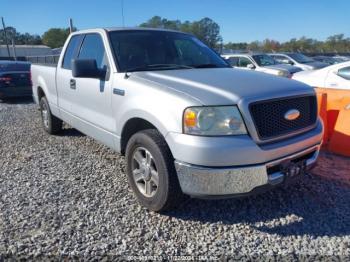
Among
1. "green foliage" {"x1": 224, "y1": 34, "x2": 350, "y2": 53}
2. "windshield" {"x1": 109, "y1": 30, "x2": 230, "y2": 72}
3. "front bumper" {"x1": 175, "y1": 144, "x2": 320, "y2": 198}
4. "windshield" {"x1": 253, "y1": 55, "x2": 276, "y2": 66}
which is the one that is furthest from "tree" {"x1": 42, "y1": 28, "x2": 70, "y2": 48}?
"front bumper" {"x1": 175, "y1": 144, "x2": 320, "y2": 198}

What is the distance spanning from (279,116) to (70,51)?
3.49m

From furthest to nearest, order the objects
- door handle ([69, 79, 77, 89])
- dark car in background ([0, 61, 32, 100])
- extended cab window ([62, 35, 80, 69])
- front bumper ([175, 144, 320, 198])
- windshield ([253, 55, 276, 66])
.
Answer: windshield ([253, 55, 276, 66]) < dark car in background ([0, 61, 32, 100]) < extended cab window ([62, 35, 80, 69]) < door handle ([69, 79, 77, 89]) < front bumper ([175, 144, 320, 198])

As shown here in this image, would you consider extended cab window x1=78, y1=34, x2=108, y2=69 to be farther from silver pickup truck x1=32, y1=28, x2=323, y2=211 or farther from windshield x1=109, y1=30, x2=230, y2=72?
windshield x1=109, y1=30, x2=230, y2=72

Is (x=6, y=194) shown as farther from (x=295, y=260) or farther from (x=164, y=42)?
(x=295, y=260)

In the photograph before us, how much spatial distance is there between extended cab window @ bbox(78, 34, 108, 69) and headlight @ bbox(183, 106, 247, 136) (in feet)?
5.30

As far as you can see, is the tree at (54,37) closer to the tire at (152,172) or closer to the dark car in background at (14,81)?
the dark car in background at (14,81)

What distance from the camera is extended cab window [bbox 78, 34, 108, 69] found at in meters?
4.03

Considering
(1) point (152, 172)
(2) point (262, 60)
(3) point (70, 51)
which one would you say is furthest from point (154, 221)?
(2) point (262, 60)

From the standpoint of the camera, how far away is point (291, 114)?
306 cm

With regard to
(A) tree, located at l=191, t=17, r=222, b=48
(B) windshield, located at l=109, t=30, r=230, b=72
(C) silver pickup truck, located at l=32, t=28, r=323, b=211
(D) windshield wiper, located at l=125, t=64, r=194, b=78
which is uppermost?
(A) tree, located at l=191, t=17, r=222, b=48

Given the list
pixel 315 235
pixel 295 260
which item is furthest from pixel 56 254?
pixel 315 235

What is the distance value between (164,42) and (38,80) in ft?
10.2

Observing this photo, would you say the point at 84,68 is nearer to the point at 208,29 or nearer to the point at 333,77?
the point at 333,77

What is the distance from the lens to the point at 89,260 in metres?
2.65
